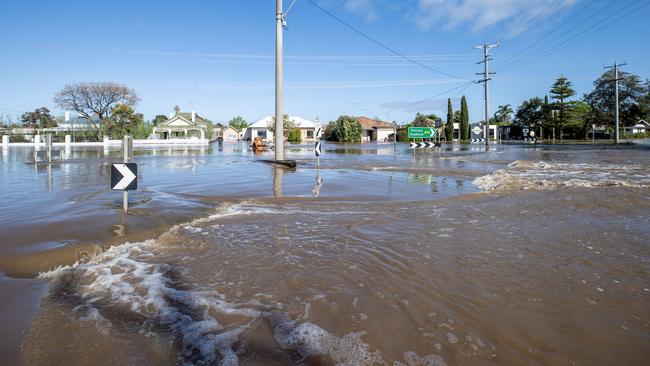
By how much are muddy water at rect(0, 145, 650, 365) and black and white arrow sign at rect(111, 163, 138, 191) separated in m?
0.50

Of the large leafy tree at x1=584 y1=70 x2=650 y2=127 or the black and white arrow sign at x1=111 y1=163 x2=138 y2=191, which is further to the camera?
the large leafy tree at x1=584 y1=70 x2=650 y2=127

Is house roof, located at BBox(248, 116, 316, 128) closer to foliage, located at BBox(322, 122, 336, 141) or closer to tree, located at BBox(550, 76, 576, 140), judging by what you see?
foliage, located at BBox(322, 122, 336, 141)

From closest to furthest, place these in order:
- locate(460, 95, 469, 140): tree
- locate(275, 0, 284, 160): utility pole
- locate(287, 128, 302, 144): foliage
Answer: locate(275, 0, 284, 160): utility pole < locate(460, 95, 469, 140): tree < locate(287, 128, 302, 144): foliage

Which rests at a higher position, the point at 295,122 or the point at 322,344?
the point at 295,122

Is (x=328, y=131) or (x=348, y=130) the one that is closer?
(x=348, y=130)

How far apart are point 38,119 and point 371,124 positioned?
79.4 metres

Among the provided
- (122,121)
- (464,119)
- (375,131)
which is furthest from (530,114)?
(122,121)

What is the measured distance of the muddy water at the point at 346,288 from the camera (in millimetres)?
2850

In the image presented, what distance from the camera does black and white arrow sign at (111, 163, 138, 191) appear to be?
282 inches

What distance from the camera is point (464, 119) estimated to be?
8875cm

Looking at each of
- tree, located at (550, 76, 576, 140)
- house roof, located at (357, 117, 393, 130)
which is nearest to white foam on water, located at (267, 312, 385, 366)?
tree, located at (550, 76, 576, 140)

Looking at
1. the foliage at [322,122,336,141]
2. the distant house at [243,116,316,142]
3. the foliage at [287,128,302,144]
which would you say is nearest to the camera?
the foliage at [287,128,302,144]

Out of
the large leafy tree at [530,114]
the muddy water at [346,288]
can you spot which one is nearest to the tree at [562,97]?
the large leafy tree at [530,114]

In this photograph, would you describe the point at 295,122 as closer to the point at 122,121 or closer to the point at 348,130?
the point at 348,130
